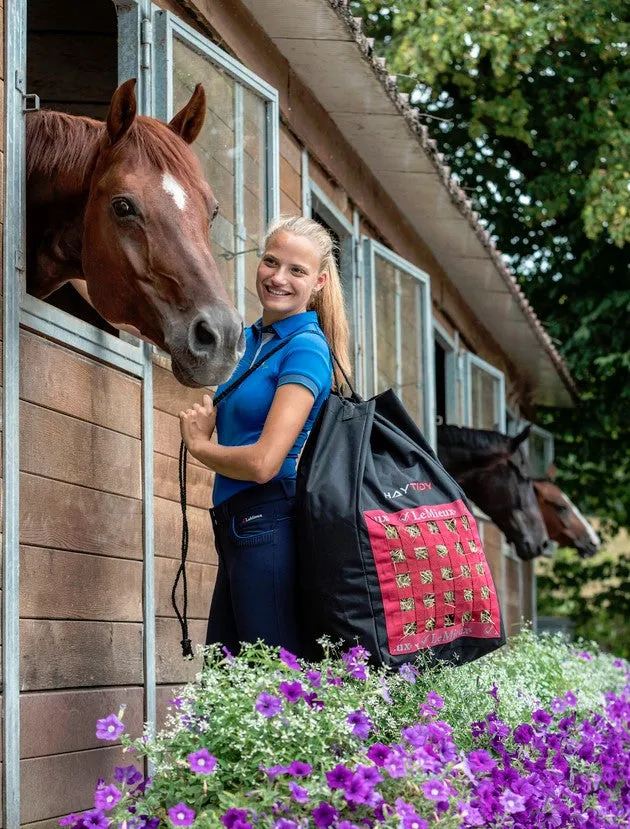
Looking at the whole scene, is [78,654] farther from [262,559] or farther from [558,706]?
[558,706]

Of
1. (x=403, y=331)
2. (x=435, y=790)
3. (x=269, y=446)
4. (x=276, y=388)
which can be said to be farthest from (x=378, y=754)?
(x=403, y=331)

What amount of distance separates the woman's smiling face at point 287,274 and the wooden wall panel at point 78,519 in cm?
72

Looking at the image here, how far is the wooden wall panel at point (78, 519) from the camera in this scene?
3.21 metres

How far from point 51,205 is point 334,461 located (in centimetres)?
108

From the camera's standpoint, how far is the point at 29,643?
3.16m

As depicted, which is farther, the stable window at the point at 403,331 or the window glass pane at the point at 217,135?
the stable window at the point at 403,331

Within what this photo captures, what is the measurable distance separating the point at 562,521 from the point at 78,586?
9.71 m

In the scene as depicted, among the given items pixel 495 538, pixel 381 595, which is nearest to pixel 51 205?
pixel 381 595

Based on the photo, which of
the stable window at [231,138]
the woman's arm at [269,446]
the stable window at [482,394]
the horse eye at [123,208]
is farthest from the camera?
the stable window at [482,394]

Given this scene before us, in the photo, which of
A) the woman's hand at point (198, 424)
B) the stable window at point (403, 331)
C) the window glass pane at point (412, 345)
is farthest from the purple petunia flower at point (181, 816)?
the window glass pane at point (412, 345)

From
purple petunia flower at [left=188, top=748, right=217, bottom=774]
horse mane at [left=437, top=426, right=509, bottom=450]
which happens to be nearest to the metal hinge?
purple petunia flower at [left=188, top=748, right=217, bottom=774]

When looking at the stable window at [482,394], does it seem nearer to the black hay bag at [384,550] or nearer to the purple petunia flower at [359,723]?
the black hay bag at [384,550]

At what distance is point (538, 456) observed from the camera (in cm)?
1368

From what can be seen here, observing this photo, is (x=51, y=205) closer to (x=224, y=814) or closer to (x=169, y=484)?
(x=169, y=484)
